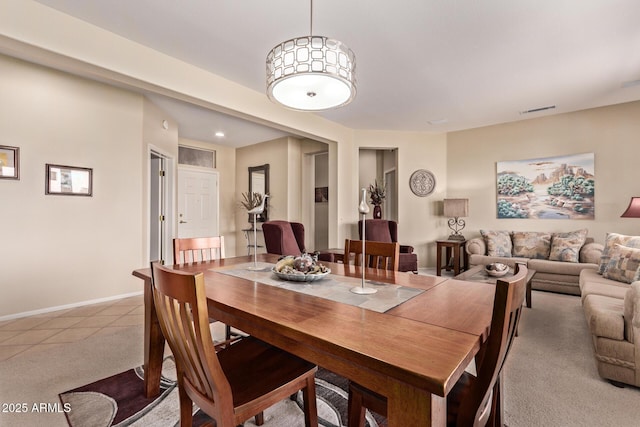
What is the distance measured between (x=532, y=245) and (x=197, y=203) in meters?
5.84

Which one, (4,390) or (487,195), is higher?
(487,195)

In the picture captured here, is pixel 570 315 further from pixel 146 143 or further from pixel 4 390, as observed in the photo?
pixel 146 143

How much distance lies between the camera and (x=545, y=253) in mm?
4398

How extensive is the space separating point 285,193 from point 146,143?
8.19ft

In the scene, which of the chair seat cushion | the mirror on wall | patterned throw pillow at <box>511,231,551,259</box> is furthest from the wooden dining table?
the mirror on wall

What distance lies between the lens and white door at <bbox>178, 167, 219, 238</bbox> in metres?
5.69

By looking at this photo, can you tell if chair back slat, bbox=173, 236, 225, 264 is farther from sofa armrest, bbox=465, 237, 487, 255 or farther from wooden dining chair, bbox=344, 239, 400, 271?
sofa armrest, bbox=465, 237, 487, 255

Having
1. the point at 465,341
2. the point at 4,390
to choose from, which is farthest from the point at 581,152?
the point at 4,390

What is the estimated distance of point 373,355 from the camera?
0.79 metres

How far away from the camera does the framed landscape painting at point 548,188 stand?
4449mm

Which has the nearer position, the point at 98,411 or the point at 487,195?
the point at 98,411

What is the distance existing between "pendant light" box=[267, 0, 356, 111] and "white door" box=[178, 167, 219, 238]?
4.53m

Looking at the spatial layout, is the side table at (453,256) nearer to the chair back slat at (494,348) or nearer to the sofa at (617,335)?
the sofa at (617,335)

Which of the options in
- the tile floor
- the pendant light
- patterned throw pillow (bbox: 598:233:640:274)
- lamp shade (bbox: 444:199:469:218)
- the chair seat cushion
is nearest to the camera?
the chair seat cushion
